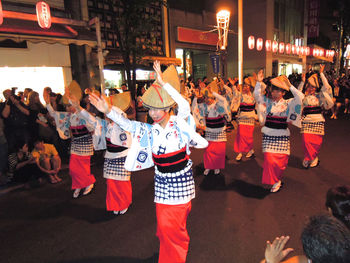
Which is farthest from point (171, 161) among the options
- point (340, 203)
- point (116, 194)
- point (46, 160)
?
point (46, 160)

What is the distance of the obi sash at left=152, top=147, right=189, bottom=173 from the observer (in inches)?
89.7

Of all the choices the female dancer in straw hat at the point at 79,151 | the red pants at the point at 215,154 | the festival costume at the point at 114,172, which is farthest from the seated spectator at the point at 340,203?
the female dancer in straw hat at the point at 79,151

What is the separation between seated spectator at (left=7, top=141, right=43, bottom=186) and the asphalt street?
0.28 m

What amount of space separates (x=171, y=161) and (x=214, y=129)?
293cm

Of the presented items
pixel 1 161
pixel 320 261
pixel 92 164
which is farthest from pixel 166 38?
pixel 320 261

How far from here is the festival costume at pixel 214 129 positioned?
16.5 ft

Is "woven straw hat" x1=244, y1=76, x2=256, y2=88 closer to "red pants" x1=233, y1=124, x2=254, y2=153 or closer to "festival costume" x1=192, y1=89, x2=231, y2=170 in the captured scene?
"red pants" x1=233, y1=124, x2=254, y2=153

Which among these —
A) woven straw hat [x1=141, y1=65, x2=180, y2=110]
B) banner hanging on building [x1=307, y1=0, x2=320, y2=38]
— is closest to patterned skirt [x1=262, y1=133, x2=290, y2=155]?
woven straw hat [x1=141, y1=65, x2=180, y2=110]

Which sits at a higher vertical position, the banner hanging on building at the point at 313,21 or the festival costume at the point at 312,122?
the banner hanging on building at the point at 313,21

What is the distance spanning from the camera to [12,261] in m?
2.82

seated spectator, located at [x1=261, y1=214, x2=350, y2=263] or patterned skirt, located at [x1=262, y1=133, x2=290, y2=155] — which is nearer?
seated spectator, located at [x1=261, y1=214, x2=350, y2=263]

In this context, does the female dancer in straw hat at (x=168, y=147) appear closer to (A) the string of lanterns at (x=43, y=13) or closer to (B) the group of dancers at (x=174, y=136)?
(B) the group of dancers at (x=174, y=136)

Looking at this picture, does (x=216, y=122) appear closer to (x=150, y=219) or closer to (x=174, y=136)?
(x=150, y=219)

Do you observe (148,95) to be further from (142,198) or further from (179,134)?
(142,198)
